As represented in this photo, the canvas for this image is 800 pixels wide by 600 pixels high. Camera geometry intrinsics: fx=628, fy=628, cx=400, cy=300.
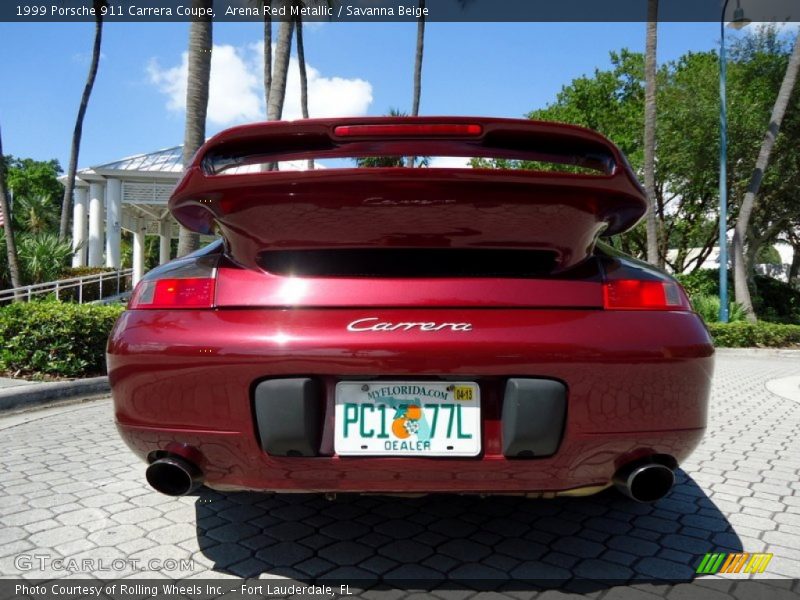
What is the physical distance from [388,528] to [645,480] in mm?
1072

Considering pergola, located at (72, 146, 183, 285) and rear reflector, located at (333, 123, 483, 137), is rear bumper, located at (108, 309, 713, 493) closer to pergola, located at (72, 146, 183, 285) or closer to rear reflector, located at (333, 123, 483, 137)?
rear reflector, located at (333, 123, 483, 137)

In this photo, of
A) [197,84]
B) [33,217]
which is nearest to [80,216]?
[33,217]

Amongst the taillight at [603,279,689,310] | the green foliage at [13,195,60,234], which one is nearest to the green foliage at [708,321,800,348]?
the taillight at [603,279,689,310]

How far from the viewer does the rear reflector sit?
191 centimetres

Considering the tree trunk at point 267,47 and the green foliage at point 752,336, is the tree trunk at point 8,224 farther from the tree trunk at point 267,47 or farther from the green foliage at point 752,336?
the green foliage at point 752,336

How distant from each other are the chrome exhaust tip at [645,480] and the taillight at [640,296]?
48 centimetres

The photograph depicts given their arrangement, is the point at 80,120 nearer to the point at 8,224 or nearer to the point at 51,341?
the point at 8,224

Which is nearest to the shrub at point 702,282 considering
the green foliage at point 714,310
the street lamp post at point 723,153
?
the green foliage at point 714,310

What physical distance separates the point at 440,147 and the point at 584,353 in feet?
2.52

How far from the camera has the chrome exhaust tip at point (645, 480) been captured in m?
1.88

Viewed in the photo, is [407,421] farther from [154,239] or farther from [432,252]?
[154,239]

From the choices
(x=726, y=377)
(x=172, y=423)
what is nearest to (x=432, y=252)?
(x=172, y=423)

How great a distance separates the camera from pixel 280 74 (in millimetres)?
12414

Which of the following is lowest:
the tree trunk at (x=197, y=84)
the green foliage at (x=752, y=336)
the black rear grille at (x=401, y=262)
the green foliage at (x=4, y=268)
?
the green foliage at (x=752, y=336)
